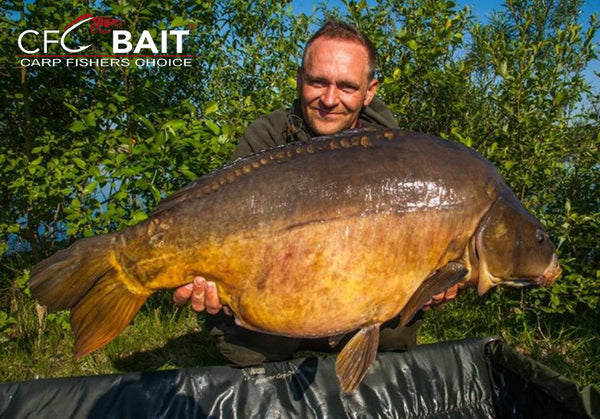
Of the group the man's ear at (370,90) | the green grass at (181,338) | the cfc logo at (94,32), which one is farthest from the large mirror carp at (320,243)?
the cfc logo at (94,32)

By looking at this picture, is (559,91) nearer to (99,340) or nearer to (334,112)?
(334,112)

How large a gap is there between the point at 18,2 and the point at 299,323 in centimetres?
211

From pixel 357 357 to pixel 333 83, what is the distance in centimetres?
119

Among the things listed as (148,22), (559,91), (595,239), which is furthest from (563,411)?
(148,22)

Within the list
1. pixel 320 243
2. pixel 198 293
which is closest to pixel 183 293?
pixel 198 293

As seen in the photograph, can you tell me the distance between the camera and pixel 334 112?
86.0 inches

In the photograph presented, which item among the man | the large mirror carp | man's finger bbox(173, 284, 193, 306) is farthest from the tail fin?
the man

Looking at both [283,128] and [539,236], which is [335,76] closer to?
[283,128]

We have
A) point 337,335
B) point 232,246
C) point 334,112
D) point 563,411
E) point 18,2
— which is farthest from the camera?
point 18,2

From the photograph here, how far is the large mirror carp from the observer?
1.42 meters

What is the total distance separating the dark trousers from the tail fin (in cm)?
67

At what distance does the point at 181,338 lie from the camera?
2.77 meters

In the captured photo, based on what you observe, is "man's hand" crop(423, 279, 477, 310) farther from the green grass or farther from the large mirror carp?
the green grass

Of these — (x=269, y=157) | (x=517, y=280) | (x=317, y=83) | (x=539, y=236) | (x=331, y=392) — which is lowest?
(x=331, y=392)
